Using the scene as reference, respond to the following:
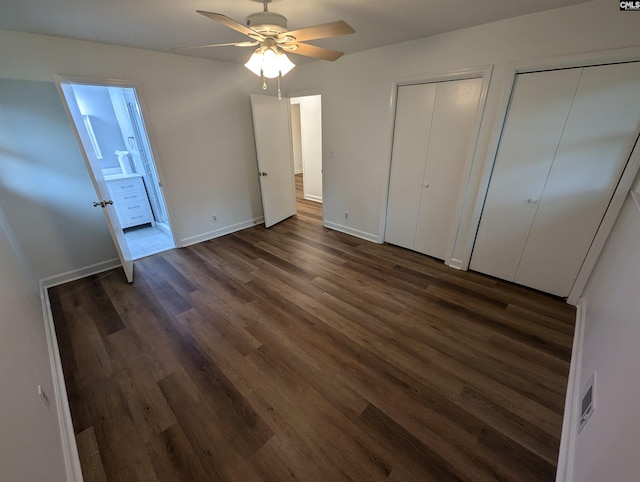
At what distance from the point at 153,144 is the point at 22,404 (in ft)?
9.77

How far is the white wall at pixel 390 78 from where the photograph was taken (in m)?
1.93

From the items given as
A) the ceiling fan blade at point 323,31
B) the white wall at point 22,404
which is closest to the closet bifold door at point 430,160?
the ceiling fan blade at point 323,31

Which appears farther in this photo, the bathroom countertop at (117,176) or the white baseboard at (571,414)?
the bathroom countertop at (117,176)

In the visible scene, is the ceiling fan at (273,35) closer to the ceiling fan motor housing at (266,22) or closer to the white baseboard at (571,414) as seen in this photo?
the ceiling fan motor housing at (266,22)

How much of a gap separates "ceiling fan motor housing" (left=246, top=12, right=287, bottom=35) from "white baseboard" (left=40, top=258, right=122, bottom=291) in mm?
3172

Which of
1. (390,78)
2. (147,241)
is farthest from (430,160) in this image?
(147,241)

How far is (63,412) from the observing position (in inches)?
59.1

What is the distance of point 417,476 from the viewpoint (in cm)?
128

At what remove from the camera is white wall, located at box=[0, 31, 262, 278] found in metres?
2.45

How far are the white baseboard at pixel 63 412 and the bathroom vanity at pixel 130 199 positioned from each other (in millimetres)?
2382

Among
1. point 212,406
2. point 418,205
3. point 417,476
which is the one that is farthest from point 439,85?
point 212,406

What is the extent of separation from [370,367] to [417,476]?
2.13 feet

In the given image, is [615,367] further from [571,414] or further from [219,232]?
[219,232]

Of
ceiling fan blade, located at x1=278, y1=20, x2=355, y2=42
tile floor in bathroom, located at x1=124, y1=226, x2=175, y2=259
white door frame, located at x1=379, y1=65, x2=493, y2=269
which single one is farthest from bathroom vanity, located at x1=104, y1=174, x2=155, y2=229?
white door frame, located at x1=379, y1=65, x2=493, y2=269
